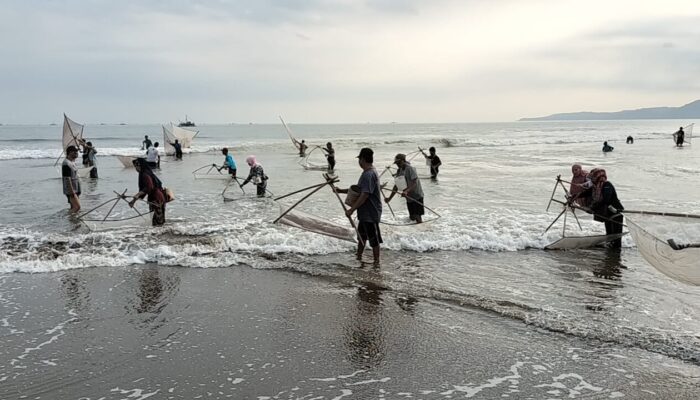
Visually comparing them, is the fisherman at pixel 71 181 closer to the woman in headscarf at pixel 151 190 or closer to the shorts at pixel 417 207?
the woman in headscarf at pixel 151 190

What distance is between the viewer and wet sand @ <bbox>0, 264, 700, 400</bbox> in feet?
11.7

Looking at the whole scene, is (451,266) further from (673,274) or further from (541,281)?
(673,274)

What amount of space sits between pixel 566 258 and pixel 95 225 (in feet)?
26.6

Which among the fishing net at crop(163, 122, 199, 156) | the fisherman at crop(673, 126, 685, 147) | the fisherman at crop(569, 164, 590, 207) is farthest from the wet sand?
the fisherman at crop(673, 126, 685, 147)

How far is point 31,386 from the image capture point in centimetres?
359

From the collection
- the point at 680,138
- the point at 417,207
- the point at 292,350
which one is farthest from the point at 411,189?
the point at 680,138

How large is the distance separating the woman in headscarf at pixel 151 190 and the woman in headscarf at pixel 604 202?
7.57 metres

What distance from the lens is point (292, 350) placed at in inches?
166

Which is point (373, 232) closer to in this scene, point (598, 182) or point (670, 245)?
point (670, 245)

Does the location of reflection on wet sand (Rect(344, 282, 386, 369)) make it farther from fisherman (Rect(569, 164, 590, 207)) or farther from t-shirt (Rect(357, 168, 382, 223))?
fisherman (Rect(569, 164, 590, 207))

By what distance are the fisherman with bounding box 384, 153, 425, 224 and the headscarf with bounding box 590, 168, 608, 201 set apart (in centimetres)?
302

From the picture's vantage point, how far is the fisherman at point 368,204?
6.62m

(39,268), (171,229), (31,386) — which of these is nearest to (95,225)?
(171,229)

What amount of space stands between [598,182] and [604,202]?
0.37 meters
